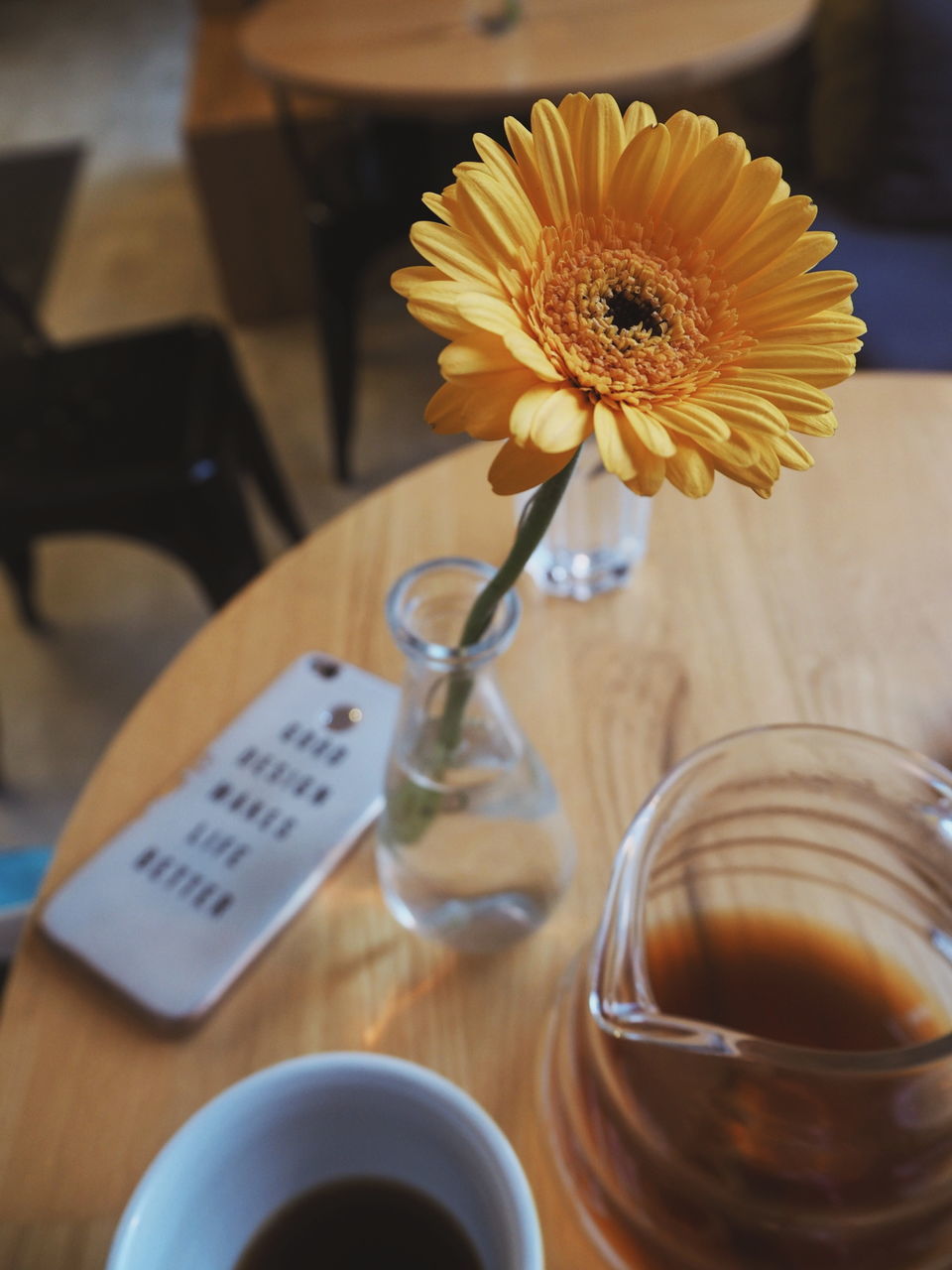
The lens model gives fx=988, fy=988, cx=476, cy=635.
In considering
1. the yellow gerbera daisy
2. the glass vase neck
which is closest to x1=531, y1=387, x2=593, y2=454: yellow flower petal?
the yellow gerbera daisy

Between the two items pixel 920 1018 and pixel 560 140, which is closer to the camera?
pixel 560 140

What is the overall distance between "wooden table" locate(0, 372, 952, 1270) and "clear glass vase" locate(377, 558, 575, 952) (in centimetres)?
2

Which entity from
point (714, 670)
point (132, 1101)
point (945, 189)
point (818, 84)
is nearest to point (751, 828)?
point (714, 670)

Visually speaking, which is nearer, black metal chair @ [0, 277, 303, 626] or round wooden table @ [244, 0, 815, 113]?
black metal chair @ [0, 277, 303, 626]

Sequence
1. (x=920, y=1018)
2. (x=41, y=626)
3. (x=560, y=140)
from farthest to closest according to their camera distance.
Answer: (x=41, y=626), (x=920, y=1018), (x=560, y=140)

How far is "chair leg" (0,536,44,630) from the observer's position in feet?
4.20

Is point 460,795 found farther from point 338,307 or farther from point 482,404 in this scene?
point 338,307

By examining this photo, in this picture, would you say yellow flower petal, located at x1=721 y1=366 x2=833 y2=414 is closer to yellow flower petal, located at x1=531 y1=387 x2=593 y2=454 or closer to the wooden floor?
yellow flower petal, located at x1=531 y1=387 x2=593 y2=454

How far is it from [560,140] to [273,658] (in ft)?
1.19

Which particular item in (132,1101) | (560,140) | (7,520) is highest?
(560,140)

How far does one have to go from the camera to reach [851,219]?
1.37m

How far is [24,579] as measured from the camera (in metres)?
1.37

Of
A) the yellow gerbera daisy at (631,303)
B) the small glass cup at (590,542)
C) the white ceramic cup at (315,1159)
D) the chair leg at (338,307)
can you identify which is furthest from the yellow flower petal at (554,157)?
the chair leg at (338,307)

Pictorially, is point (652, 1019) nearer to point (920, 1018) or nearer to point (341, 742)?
point (920, 1018)
